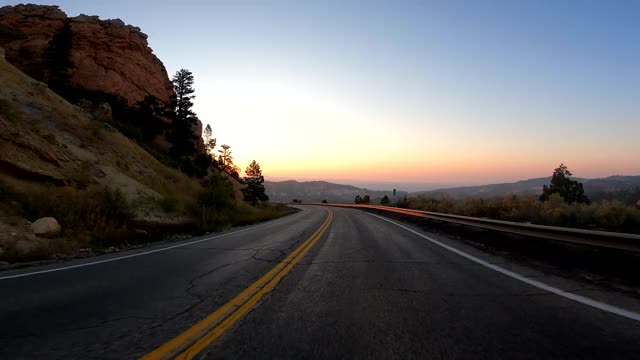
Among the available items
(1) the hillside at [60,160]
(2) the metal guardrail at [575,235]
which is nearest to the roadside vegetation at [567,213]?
(2) the metal guardrail at [575,235]

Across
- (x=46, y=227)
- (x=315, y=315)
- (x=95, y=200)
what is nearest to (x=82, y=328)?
(x=315, y=315)

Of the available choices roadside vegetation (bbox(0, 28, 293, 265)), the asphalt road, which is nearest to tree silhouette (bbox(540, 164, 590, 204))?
roadside vegetation (bbox(0, 28, 293, 265))

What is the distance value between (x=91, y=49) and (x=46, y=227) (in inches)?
2163

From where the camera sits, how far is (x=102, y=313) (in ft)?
16.9

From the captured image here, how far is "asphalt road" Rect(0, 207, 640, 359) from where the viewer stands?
386 cm

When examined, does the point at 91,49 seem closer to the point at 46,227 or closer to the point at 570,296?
the point at 46,227

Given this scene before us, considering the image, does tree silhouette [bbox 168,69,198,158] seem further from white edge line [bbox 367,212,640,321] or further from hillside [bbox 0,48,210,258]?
white edge line [bbox 367,212,640,321]

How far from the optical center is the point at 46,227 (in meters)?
12.9

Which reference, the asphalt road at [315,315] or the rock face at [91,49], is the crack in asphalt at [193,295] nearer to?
the asphalt road at [315,315]

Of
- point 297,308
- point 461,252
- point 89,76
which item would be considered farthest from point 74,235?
point 89,76

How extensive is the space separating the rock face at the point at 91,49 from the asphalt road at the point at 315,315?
5201 cm

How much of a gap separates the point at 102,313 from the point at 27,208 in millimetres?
11233

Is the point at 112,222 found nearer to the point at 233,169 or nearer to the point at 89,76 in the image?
the point at 89,76

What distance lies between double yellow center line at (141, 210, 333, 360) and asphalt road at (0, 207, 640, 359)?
4.0 inches
